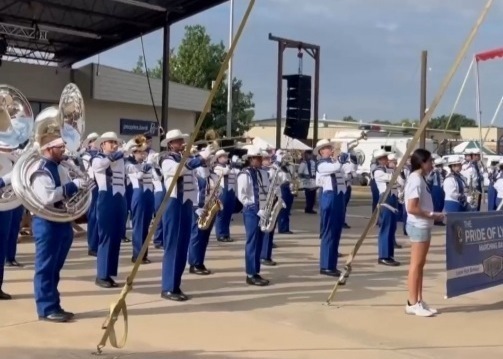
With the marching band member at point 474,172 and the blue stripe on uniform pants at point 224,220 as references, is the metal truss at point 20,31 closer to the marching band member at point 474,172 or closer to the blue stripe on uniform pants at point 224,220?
the blue stripe on uniform pants at point 224,220

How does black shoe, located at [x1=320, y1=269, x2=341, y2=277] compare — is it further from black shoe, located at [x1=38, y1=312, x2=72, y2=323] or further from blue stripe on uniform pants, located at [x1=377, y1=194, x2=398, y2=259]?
black shoe, located at [x1=38, y1=312, x2=72, y2=323]

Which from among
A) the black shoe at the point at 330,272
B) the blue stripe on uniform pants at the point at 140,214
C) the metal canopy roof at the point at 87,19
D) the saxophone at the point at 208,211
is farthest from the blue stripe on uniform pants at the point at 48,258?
the metal canopy roof at the point at 87,19

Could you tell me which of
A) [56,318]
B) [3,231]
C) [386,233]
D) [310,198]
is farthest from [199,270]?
[310,198]

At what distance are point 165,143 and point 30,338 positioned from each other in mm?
3066

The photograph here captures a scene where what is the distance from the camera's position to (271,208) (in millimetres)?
9922

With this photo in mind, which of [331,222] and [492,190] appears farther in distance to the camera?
[492,190]

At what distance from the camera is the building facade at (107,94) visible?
81.7 ft

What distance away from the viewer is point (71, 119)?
7.27 metres

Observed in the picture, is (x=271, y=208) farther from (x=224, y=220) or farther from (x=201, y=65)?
(x=201, y=65)

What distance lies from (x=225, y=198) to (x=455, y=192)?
4498mm

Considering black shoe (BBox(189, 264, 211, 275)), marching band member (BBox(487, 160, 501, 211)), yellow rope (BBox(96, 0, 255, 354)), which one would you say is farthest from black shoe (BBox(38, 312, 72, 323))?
marching band member (BBox(487, 160, 501, 211))

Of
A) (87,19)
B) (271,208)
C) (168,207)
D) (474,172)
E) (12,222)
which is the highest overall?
(87,19)

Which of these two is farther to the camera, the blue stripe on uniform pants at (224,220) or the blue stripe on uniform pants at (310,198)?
the blue stripe on uniform pants at (310,198)

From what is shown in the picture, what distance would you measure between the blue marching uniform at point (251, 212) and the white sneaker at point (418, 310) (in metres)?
2.19
